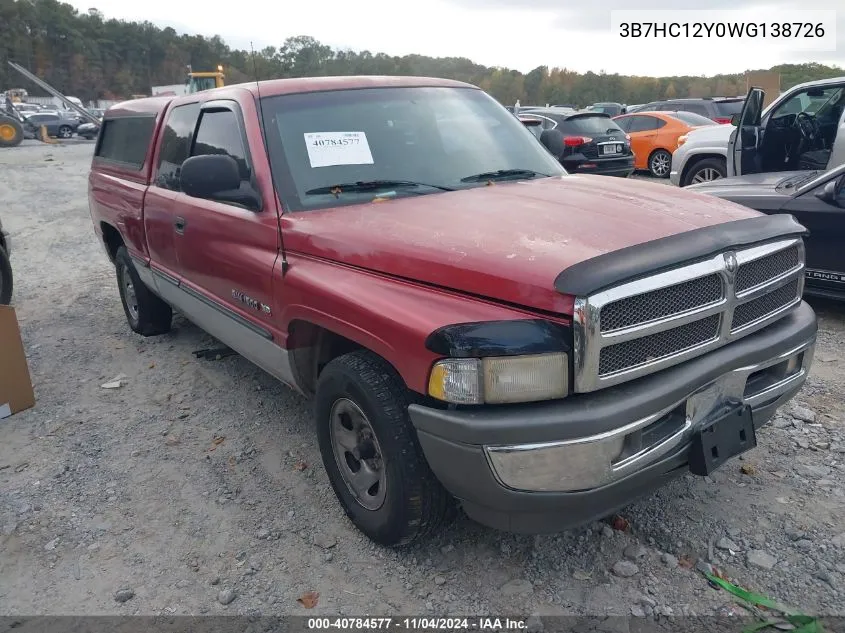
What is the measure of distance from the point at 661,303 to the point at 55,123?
39030mm

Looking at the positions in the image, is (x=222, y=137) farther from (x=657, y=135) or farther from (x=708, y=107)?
(x=708, y=107)

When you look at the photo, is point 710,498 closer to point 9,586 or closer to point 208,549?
point 208,549

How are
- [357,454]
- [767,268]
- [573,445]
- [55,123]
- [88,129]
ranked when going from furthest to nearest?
[55,123]
[88,129]
[357,454]
[767,268]
[573,445]

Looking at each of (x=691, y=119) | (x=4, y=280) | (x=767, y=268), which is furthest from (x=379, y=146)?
(x=691, y=119)

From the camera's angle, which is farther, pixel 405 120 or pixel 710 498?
pixel 405 120

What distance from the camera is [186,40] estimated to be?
79.5 meters

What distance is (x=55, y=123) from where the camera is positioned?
1371 inches

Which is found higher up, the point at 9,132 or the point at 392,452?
the point at 9,132

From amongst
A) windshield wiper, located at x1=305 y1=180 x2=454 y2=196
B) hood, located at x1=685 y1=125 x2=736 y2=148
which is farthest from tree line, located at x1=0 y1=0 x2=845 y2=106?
windshield wiper, located at x1=305 y1=180 x2=454 y2=196

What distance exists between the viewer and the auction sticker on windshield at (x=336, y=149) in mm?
3318

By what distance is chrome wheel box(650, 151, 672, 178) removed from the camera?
46.6ft

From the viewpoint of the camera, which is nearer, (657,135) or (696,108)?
(657,135)

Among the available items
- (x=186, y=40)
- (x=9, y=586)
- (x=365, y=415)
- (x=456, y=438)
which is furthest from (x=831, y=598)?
(x=186, y=40)

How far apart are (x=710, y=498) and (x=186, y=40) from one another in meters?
87.8
